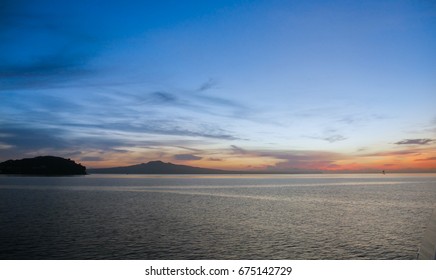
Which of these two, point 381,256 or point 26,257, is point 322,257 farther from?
point 26,257

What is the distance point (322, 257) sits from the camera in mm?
25297

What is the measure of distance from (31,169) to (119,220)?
166908 mm

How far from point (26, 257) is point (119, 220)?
18229mm

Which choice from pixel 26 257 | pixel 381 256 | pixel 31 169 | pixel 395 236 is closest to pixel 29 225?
pixel 26 257
